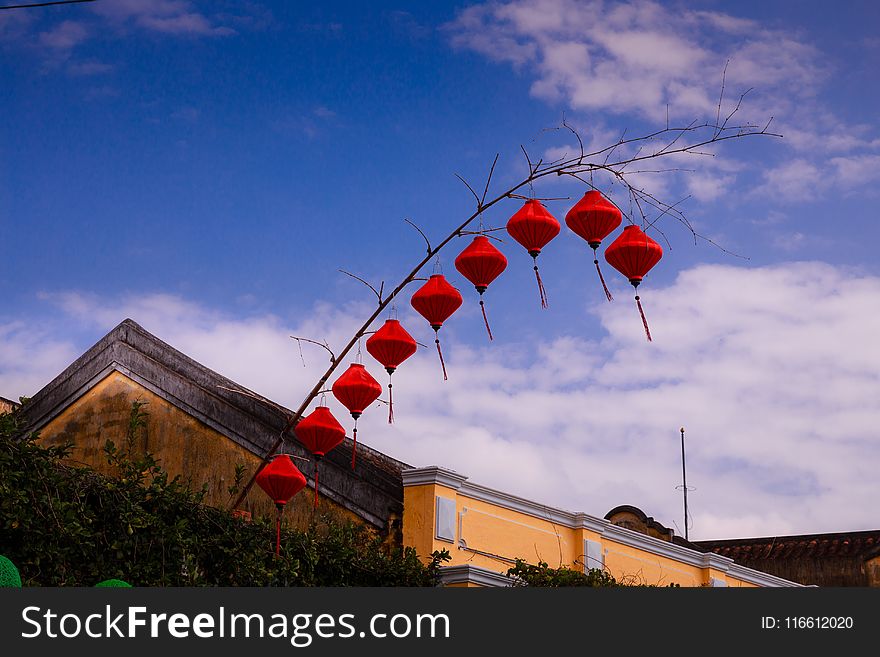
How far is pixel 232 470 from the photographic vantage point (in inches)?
490

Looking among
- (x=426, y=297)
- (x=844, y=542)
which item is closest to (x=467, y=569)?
(x=426, y=297)

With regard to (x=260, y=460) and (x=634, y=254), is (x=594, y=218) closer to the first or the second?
(x=634, y=254)

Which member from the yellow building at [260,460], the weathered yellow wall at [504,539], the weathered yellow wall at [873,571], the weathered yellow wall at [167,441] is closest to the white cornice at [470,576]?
the yellow building at [260,460]

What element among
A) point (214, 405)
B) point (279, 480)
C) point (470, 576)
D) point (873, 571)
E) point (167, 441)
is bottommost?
point (470, 576)

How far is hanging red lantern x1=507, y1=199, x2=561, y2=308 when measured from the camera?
9.55 meters

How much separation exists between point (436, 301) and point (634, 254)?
1.84 metres

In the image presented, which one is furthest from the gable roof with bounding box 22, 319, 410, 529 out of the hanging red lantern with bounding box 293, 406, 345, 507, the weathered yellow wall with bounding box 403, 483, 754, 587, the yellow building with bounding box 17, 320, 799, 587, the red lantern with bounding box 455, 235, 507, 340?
the red lantern with bounding box 455, 235, 507, 340

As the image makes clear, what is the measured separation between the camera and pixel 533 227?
9.55 m

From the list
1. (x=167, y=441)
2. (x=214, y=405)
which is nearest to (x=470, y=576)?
(x=214, y=405)

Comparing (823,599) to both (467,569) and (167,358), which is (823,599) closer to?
(467,569)

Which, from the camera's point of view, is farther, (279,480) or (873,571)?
(873,571)

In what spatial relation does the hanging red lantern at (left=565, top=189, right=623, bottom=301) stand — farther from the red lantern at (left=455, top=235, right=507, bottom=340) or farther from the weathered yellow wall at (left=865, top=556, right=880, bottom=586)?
the weathered yellow wall at (left=865, top=556, right=880, bottom=586)

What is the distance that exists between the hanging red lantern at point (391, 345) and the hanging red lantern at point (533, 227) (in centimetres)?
147

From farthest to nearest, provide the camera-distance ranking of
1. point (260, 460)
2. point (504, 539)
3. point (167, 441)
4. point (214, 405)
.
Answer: point (504, 539)
point (167, 441)
point (214, 405)
point (260, 460)
